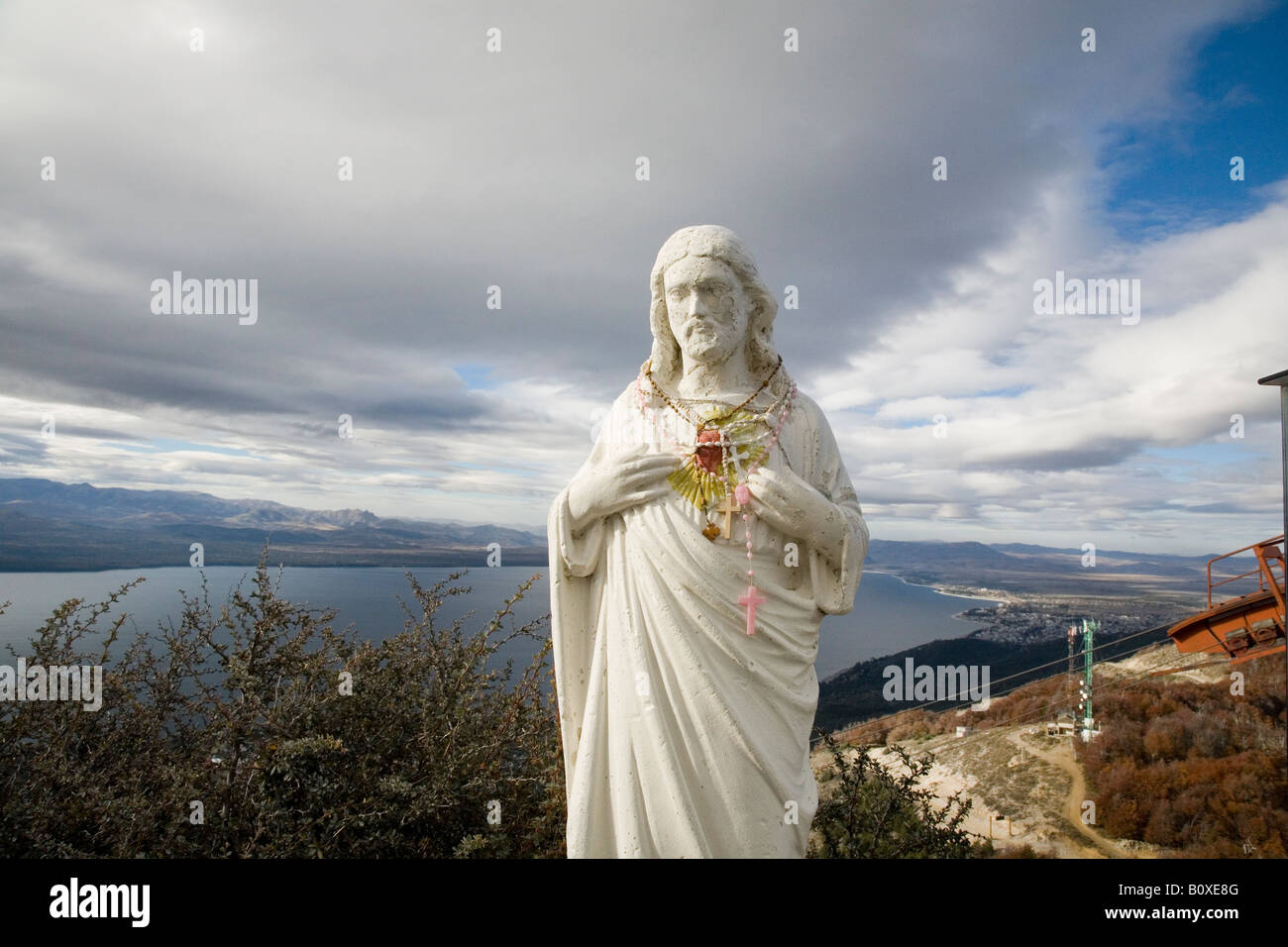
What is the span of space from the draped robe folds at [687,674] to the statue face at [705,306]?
0.39 meters

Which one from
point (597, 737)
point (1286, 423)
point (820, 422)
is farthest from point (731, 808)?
point (1286, 423)

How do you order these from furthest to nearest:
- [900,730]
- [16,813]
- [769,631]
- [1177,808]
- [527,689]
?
[900,730], [1177,808], [527,689], [16,813], [769,631]

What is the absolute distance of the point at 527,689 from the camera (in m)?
6.05

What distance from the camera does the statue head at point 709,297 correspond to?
3.16 metres

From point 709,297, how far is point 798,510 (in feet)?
3.43

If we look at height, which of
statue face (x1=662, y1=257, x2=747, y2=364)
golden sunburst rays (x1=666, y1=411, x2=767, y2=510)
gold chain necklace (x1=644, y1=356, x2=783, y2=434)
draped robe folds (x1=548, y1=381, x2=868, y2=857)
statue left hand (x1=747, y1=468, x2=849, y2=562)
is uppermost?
statue face (x1=662, y1=257, x2=747, y2=364)

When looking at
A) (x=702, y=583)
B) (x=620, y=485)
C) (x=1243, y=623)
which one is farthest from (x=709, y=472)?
(x=1243, y=623)

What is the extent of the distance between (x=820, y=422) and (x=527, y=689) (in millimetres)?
3858

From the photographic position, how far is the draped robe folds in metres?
2.81

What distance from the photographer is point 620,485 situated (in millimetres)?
3096

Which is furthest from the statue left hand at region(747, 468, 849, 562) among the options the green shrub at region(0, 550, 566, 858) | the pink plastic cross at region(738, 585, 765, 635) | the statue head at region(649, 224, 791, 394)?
the green shrub at region(0, 550, 566, 858)

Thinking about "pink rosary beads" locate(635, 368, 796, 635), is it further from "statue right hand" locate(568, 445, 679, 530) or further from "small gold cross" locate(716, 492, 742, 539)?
"statue right hand" locate(568, 445, 679, 530)

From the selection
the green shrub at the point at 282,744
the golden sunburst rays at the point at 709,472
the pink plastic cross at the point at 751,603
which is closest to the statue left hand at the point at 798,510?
the golden sunburst rays at the point at 709,472
